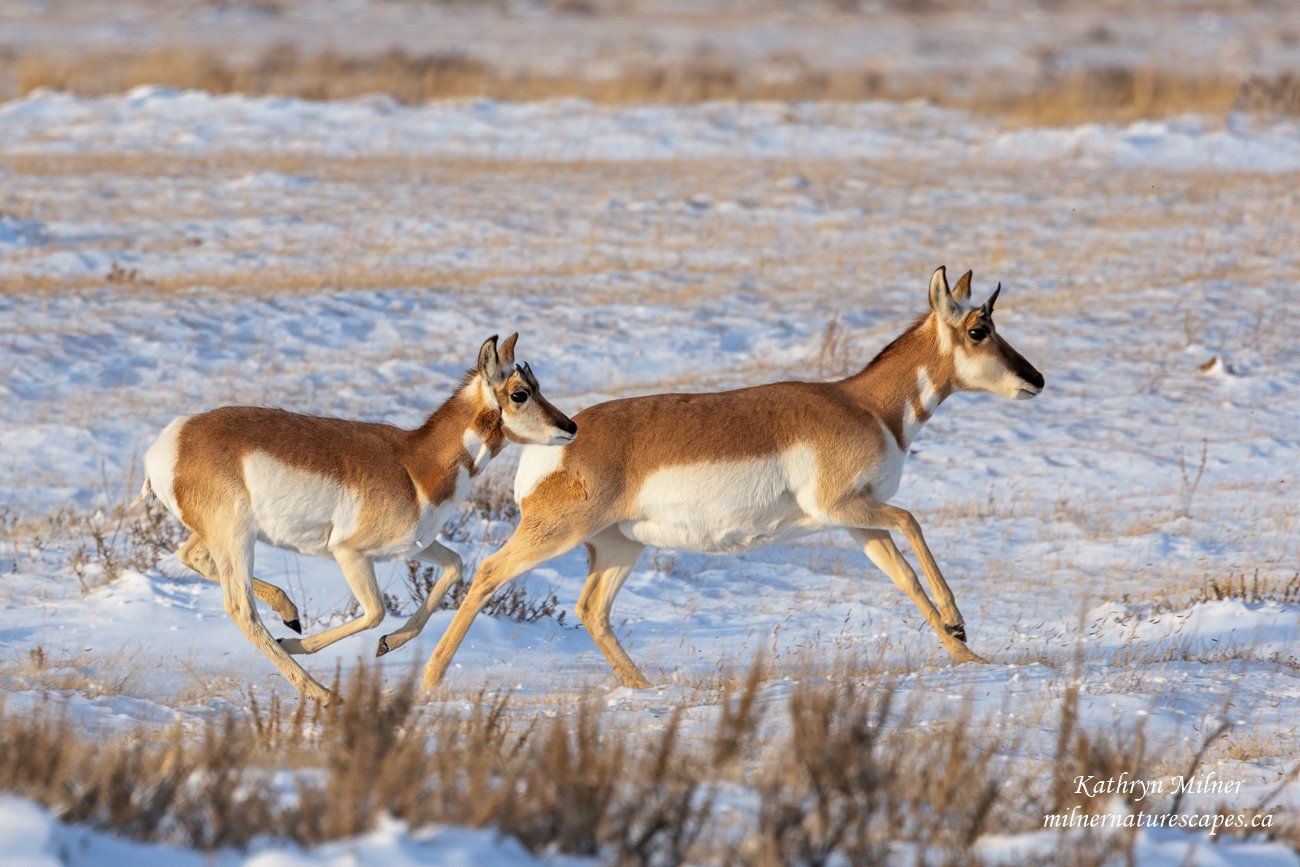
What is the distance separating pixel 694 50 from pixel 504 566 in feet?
120

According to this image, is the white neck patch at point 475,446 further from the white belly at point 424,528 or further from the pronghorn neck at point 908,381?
the pronghorn neck at point 908,381

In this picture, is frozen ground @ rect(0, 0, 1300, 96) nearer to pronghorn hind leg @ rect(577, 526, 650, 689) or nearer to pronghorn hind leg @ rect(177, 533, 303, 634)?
pronghorn hind leg @ rect(577, 526, 650, 689)

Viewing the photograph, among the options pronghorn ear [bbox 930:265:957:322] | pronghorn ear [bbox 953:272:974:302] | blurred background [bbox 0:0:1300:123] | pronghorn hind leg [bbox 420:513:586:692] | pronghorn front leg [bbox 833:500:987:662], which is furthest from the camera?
blurred background [bbox 0:0:1300:123]

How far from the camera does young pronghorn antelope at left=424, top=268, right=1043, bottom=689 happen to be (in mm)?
7988

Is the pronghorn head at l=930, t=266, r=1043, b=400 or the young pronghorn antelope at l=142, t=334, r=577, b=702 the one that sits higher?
the pronghorn head at l=930, t=266, r=1043, b=400

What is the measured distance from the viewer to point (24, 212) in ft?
64.6

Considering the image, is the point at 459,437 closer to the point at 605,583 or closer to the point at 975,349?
the point at 605,583

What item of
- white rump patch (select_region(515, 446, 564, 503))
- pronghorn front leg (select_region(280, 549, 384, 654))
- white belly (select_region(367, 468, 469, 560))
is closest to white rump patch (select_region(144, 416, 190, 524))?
pronghorn front leg (select_region(280, 549, 384, 654))

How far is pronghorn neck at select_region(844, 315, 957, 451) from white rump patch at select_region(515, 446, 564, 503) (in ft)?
5.41

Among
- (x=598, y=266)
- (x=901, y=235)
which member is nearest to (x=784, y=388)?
(x=598, y=266)

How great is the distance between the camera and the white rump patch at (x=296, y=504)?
7734mm

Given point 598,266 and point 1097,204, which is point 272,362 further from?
point 1097,204

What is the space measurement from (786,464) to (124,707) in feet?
10.7

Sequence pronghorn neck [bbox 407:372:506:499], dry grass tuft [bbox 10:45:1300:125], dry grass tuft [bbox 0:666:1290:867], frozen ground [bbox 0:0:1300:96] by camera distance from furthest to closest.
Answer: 1. frozen ground [bbox 0:0:1300:96]
2. dry grass tuft [bbox 10:45:1300:125]
3. pronghorn neck [bbox 407:372:506:499]
4. dry grass tuft [bbox 0:666:1290:867]
